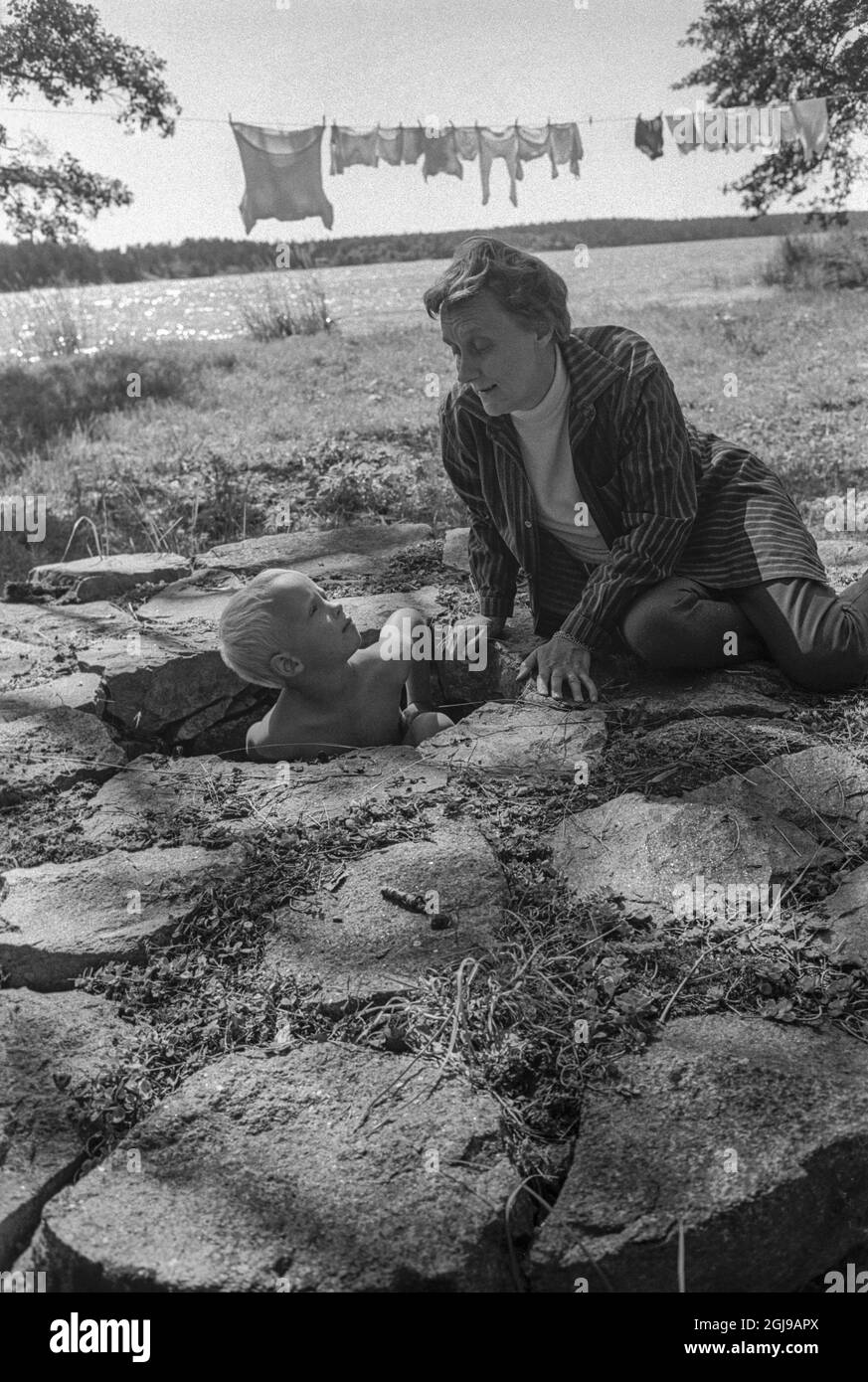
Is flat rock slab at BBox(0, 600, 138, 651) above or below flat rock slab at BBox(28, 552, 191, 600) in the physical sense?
below

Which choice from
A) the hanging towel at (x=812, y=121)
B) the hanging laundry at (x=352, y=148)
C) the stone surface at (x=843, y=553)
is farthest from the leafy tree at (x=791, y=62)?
the stone surface at (x=843, y=553)

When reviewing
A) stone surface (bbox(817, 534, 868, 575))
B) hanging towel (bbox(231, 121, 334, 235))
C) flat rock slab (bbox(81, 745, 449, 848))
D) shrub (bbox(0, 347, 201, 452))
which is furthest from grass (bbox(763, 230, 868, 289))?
flat rock slab (bbox(81, 745, 449, 848))

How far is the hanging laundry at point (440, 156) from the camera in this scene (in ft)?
35.8

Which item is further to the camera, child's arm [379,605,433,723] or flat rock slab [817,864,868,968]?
child's arm [379,605,433,723]

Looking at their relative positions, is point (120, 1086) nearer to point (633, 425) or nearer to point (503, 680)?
point (503, 680)

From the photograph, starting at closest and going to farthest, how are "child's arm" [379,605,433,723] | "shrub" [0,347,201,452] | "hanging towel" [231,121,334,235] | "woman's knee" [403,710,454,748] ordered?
"woman's knee" [403,710,454,748]
"child's arm" [379,605,433,723]
"shrub" [0,347,201,452]
"hanging towel" [231,121,334,235]

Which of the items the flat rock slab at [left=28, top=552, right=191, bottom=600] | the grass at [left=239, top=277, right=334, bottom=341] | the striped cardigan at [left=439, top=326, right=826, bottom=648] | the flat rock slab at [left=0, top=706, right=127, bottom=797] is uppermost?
the grass at [left=239, top=277, right=334, bottom=341]

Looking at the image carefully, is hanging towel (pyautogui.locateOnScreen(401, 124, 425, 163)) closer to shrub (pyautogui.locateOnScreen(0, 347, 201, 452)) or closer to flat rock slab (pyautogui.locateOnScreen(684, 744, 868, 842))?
shrub (pyautogui.locateOnScreen(0, 347, 201, 452))

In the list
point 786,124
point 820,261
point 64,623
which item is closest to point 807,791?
point 64,623

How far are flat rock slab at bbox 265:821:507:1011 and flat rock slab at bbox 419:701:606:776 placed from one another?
1.06 ft

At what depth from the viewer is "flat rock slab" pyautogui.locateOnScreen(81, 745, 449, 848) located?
2.53 meters

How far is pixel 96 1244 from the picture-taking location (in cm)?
150

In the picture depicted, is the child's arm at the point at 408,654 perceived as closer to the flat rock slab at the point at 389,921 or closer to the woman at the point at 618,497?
the woman at the point at 618,497

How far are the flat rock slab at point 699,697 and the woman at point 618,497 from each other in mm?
52
